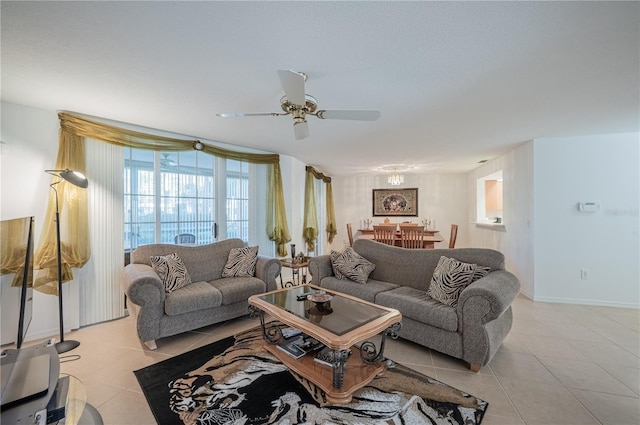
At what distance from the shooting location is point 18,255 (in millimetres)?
1260

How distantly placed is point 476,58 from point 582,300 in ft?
12.6

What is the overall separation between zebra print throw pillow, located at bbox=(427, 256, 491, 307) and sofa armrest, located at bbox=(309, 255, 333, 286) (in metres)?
1.24

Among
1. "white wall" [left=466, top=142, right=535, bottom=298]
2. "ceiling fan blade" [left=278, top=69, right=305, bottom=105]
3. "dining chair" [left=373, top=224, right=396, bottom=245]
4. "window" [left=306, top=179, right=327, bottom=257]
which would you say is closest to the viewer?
"ceiling fan blade" [left=278, top=69, right=305, bottom=105]

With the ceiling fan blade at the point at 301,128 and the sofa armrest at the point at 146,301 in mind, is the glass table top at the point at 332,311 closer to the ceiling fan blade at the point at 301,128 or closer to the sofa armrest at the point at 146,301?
the sofa armrest at the point at 146,301

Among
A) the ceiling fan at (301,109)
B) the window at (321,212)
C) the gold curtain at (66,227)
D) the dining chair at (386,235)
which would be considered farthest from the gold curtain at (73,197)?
the window at (321,212)

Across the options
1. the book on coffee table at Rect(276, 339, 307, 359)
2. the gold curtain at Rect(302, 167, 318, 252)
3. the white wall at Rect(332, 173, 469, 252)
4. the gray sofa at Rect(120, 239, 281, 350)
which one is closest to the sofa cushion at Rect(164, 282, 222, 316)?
the gray sofa at Rect(120, 239, 281, 350)

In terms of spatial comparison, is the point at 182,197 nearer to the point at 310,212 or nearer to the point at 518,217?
the point at 310,212

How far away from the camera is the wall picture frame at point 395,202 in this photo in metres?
7.15

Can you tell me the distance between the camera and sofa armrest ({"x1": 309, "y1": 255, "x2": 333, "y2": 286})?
10.8 feet

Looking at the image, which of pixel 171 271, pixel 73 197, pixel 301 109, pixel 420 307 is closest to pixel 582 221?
pixel 420 307

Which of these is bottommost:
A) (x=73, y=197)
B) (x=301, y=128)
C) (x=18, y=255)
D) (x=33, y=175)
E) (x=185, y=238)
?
(x=185, y=238)

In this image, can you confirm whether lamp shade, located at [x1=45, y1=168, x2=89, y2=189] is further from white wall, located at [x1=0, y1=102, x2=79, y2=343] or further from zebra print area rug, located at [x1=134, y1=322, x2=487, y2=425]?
zebra print area rug, located at [x1=134, y1=322, x2=487, y2=425]

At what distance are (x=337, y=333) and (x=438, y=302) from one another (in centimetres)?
121

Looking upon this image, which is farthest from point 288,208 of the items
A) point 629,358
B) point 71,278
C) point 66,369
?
point 629,358
